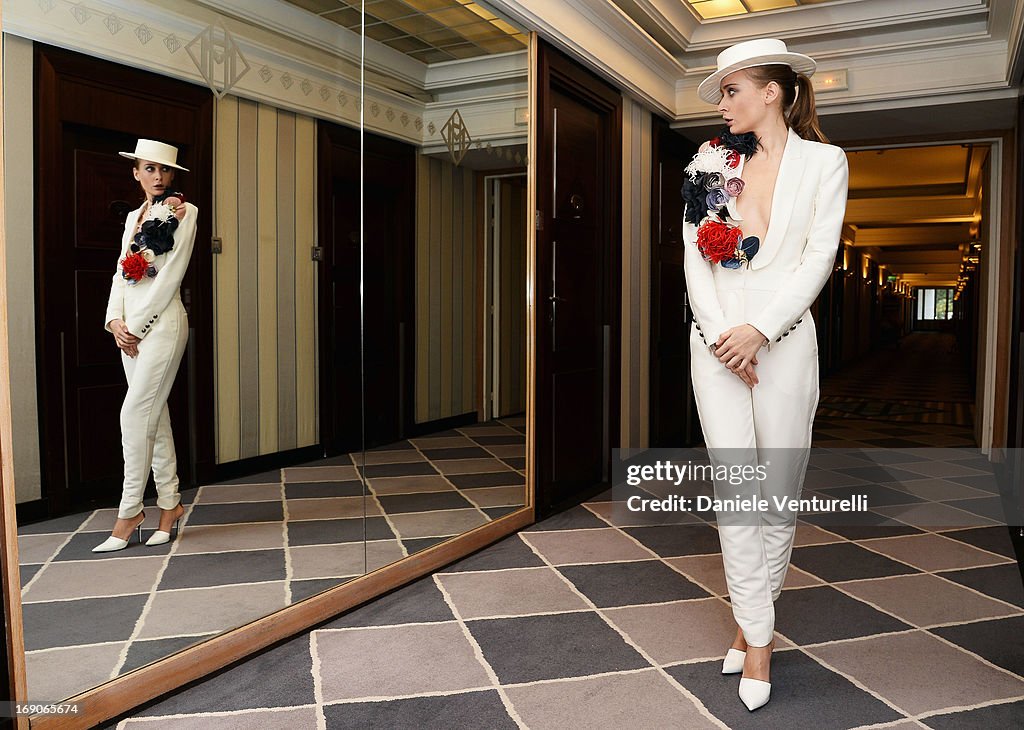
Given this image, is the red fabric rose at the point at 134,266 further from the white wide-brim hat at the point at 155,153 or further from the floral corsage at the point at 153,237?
the white wide-brim hat at the point at 155,153

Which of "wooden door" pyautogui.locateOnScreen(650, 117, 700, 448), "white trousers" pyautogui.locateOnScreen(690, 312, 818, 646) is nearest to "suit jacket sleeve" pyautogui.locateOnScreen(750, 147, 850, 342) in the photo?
"white trousers" pyautogui.locateOnScreen(690, 312, 818, 646)

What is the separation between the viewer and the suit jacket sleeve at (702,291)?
223 centimetres

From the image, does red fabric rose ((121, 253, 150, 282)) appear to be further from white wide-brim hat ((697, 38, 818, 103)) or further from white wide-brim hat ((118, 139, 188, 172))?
white wide-brim hat ((697, 38, 818, 103))

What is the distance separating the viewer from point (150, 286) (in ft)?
6.95

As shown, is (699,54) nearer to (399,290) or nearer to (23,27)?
(399,290)

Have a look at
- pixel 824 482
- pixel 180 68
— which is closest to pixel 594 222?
pixel 824 482

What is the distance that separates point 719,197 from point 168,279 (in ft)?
5.20

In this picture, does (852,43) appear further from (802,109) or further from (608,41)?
(802,109)

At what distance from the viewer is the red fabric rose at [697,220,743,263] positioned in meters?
2.23

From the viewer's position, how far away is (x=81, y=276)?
1932mm

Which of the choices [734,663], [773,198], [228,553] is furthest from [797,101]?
[228,553]

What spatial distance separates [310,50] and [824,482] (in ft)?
13.4

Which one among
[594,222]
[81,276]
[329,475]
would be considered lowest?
[329,475]

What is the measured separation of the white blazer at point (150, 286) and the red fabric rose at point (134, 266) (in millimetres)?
12
